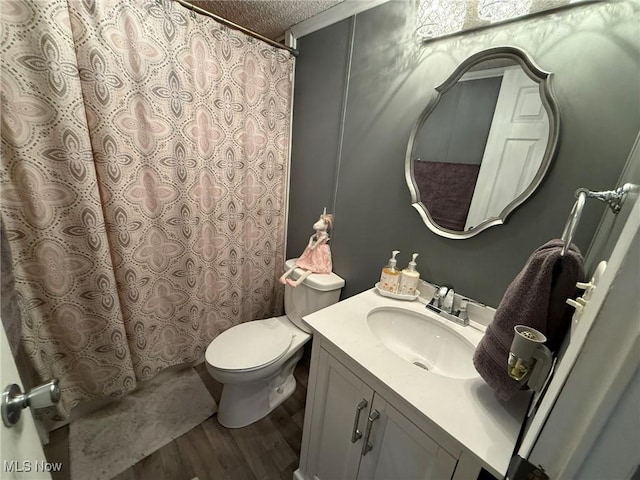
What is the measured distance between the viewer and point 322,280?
4.62 ft

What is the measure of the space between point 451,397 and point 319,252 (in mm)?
952

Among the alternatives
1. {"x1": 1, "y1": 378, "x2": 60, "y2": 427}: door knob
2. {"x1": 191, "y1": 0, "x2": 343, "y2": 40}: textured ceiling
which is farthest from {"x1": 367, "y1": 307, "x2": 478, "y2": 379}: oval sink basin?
{"x1": 191, "y1": 0, "x2": 343, "y2": 40}: textured ceiling

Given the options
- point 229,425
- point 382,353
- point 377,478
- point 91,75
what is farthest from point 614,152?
point 229,425

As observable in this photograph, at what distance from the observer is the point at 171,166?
1.25 metres

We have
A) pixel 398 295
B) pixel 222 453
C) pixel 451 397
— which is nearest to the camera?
pixel 451 397

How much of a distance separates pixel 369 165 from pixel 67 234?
136 centimetres

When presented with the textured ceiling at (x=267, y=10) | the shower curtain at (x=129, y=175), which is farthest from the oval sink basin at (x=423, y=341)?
the textured ceiling at (x=267, y=10)

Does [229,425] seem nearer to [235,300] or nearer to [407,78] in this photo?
[235,300]

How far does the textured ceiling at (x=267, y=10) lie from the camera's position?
1.22 meters

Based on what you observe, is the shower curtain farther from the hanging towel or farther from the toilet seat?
the hanging towel

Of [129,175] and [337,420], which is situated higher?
[129,175]

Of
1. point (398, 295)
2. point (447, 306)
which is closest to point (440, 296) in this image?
→ point (447, 306)

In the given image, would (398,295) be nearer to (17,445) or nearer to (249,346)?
(249,346)

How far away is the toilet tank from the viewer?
1.40m
